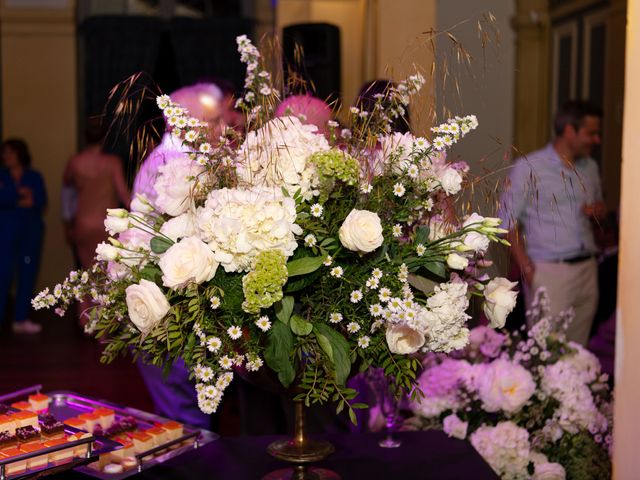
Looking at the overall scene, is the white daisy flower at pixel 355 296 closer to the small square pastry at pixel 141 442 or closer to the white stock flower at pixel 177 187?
the white stock flower at pixel 177 187

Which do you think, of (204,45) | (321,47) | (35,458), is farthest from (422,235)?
(204,45)

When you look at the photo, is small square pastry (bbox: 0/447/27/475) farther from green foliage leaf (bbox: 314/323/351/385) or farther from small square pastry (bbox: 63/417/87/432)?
green foliage leaf (bbox: 314/323/351/385)

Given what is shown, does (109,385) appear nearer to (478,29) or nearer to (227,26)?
(478,29)

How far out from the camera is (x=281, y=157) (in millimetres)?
1592

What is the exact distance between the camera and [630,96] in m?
1.86

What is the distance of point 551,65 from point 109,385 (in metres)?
4.49

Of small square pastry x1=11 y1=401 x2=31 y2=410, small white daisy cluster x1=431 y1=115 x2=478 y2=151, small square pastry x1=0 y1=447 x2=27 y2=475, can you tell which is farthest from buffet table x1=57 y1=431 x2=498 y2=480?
small white daisy cluster x1=431 y1=115 x2=478 y2=151

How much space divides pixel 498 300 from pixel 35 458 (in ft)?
2.89

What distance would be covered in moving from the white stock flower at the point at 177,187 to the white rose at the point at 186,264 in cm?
16

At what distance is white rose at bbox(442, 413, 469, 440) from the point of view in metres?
2.34

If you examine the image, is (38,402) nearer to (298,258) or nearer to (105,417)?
(105,417)

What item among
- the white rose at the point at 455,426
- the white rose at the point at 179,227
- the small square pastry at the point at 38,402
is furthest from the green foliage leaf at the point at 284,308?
the white rose at the point at 455,426

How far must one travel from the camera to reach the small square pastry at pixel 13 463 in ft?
5.21

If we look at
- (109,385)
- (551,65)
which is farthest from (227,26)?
(109,385)
